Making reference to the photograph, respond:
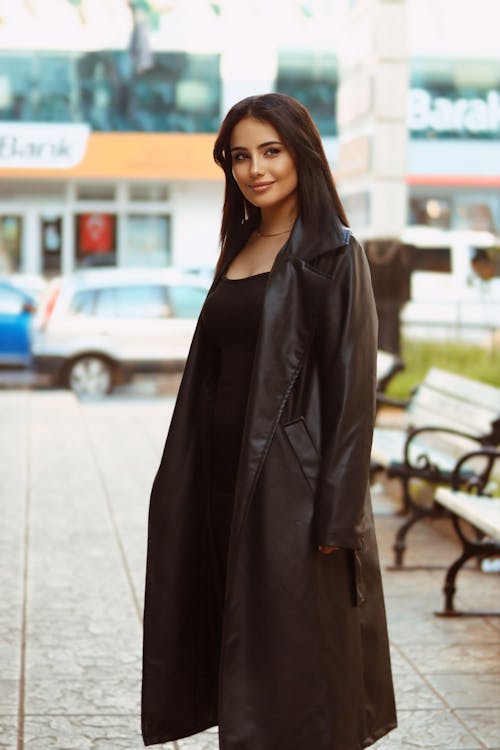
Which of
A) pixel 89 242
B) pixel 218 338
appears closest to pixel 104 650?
pixel 218 338

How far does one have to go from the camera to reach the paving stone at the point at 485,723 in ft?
14.1

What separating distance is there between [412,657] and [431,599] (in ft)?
3.10

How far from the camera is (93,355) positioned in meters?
16.0

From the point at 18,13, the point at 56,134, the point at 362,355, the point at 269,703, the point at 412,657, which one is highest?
the point at 18,13

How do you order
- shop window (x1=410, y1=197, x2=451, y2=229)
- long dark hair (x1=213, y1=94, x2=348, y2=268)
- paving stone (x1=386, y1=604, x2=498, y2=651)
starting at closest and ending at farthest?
1. long dark hair (x1=213, y1=94, x2=348, y2=268)
2. paving stone (x1=386, y1=604, x2=498, y2=651)
3. shop window (x1=410, y1=197, x2=451, y2=229)

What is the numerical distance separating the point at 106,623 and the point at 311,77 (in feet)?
90.1

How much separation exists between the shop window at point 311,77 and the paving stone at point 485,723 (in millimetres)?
27893

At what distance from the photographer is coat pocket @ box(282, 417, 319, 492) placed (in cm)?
319

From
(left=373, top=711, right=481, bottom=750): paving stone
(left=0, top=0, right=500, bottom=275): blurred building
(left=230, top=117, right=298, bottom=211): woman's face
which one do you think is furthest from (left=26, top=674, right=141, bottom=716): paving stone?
(left=0, top=0, right=500, bottom=275): blurred building

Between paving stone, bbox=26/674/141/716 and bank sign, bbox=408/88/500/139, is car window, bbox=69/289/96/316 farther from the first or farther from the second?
bank sign, bbox=408/88/500/139

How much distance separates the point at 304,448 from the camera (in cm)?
320

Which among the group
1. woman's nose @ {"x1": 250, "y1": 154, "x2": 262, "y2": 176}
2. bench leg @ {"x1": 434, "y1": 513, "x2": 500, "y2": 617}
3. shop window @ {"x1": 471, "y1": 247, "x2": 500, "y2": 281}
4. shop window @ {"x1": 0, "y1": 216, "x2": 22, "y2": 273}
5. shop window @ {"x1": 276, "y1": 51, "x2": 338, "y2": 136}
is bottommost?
bench leg @ {"x1": 434, "y1": 513, "x2": 500, "y2": 617}

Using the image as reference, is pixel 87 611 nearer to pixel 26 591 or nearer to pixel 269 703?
pixel 26 591

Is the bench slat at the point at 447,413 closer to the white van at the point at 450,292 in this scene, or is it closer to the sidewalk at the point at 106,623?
the sidewalk at the point at 106,623
